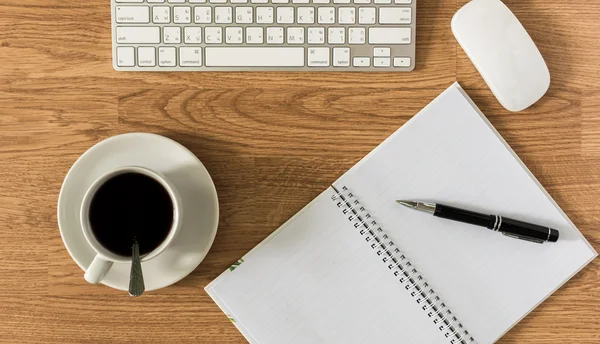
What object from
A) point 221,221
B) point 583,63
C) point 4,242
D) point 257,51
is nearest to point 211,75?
point 257,51

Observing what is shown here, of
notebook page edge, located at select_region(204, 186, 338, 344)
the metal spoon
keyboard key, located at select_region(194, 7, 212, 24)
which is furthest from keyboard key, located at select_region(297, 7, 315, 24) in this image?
the metal spoon

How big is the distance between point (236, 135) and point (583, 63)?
433 mm

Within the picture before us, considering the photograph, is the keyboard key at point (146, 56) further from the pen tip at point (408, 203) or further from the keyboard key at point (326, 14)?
the pen tip at point (408, 203)

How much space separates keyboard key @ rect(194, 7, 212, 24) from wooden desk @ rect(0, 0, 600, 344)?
0.06m

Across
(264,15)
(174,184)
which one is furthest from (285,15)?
(174,184)

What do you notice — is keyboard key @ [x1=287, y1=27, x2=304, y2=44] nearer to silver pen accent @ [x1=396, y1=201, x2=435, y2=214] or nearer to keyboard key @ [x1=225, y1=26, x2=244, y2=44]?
keyboard key @ [x1=225, y1=26, x2=244, y2=44]

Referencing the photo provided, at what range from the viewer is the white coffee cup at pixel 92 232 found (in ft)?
2.04

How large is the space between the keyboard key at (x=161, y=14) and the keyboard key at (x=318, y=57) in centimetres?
17

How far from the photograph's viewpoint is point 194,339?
73 cm

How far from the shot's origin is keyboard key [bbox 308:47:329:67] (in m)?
0.71

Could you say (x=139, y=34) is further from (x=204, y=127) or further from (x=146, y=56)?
(x=204, y=127)

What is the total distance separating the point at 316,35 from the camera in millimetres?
709

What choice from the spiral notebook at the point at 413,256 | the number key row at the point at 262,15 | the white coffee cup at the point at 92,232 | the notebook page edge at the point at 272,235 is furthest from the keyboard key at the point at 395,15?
the white coffee cup at the point at 92,232

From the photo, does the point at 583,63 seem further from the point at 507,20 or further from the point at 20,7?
the point at 20,7
